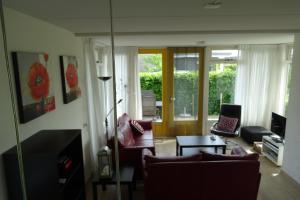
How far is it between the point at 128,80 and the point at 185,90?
4.89 ft

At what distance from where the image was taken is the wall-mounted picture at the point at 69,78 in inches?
103

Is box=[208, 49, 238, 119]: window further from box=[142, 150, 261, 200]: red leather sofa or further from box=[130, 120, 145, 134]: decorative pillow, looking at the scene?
box=[142, 150, 261, 200]: red leather sofa

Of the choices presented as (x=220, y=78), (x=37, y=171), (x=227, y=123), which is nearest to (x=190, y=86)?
(x=220, y=78)

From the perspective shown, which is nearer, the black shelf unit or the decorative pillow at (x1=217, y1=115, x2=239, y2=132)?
the black shelf unit

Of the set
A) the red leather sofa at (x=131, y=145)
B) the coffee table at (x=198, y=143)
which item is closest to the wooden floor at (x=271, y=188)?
the red leather sofa at (x=131, y=145)

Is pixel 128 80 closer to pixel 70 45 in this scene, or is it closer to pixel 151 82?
pixel 151 82

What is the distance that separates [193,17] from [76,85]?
1.82m

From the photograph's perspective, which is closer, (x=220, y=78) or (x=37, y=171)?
(x=37, y=171)

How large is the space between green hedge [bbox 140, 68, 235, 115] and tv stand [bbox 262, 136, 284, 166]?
168 cm

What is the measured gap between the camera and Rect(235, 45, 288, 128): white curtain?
5.39 meters

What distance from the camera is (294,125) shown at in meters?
3.45

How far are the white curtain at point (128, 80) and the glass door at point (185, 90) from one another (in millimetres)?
823

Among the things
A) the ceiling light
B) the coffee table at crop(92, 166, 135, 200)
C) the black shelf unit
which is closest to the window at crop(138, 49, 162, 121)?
the coffee table at crop(92, 166, 135, 200)

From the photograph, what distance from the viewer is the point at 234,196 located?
2.66m
